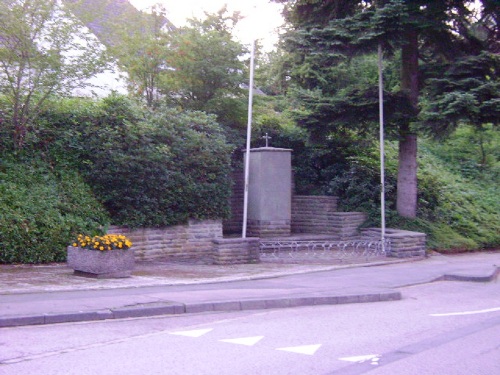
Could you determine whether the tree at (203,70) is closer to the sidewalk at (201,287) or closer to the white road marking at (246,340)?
the sidewalk at (201,287)

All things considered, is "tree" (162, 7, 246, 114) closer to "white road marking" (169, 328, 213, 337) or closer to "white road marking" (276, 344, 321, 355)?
"white road marking" (169, 328, 213, 337)

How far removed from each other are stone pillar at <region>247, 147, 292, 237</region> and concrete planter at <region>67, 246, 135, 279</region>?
680 cm

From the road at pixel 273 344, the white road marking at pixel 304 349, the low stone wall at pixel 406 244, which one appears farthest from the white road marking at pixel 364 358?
the low stone wall at pixel 406 244

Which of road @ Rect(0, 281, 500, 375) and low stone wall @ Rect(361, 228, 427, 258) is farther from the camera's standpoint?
low stone wall @ Rect(361, 228, 427, 258)

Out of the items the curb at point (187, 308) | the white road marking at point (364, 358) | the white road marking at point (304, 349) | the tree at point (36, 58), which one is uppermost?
the tree at point (36, 58)

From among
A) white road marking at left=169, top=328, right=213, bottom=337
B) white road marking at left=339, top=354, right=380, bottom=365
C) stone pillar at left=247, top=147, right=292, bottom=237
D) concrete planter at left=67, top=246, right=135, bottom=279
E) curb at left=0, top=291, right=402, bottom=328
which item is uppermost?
stone pillar at left=247, top=147, right=292, bottom=237

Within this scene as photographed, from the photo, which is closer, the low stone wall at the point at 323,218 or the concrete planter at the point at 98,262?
the concrete planter at the point at 98,262

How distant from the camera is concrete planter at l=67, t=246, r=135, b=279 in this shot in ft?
43.1

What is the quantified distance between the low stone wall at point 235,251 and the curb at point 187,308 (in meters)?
4.60

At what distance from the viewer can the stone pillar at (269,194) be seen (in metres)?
19.6

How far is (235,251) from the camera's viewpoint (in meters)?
16.3

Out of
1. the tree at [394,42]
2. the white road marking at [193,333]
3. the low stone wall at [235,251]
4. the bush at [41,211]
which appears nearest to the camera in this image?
the white road marking at [193,333]

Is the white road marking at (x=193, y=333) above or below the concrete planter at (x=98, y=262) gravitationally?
below

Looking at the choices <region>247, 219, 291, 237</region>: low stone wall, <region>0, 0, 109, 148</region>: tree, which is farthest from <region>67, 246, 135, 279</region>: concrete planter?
<region>247, 219, 291, 237</region>: low stone wall
